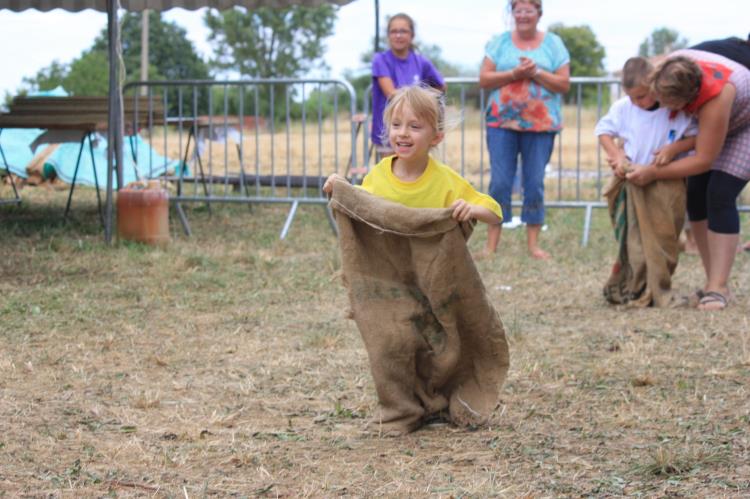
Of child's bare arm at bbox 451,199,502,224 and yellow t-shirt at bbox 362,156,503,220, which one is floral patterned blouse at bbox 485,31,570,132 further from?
Result: child's bare arm at bbox 451,199,502,224

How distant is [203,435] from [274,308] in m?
2.51

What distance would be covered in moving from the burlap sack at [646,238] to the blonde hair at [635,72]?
1.80 feet

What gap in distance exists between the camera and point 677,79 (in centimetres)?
566

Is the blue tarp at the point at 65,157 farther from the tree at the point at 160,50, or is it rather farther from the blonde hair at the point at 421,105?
the tree at the point at 160,50

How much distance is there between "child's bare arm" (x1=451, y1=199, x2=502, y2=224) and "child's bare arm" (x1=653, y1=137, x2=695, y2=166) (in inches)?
109

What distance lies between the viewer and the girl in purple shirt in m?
8.06

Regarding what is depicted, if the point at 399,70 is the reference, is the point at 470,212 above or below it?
below

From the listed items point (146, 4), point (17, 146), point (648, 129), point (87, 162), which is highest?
point (146, 4)

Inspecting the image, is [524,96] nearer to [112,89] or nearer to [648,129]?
[648,129]

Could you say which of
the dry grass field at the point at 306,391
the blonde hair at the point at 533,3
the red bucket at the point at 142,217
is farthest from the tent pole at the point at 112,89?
the blonde hair at the point at 533,3

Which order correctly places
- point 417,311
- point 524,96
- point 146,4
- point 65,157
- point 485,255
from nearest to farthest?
point 417,311 → point 524,96 → point 485,255 → point 146,4 → point 65,157

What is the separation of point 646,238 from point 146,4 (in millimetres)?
5090

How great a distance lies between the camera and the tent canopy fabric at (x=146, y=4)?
8.95 m

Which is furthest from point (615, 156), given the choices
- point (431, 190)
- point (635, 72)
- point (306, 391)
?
point (431, 190)
